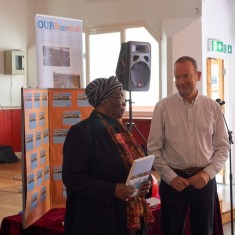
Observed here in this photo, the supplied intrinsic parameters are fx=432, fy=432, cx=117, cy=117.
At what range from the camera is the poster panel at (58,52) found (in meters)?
3.21

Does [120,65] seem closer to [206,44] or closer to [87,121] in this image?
[206,44]

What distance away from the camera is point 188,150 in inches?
99.8

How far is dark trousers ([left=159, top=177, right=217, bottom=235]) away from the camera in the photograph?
2521 millimetres

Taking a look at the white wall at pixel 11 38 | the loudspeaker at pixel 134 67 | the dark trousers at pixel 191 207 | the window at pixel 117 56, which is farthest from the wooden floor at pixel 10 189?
the dark trousers at pixel 191 207

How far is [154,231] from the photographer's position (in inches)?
118

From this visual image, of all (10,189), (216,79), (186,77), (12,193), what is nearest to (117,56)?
(216,79)

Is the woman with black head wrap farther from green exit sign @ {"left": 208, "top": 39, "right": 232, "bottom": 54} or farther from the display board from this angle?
green exit sign @ {"left": 208, "top": 39, "right": 232, "bottom": 54}

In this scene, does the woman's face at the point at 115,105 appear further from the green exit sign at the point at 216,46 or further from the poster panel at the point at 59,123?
the green exit sign at the point at 216,46

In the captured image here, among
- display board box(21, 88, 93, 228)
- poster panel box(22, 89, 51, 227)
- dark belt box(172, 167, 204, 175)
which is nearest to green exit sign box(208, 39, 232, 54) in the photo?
display board box(21, 88, 93, 228)

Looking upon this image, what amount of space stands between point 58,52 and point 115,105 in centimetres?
143

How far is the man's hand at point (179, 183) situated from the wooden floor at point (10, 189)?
270cm

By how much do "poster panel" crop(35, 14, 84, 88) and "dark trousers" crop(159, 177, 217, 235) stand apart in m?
1.25

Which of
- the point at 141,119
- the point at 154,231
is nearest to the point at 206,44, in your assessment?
the point at 141,119

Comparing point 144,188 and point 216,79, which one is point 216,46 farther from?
point 144,188
